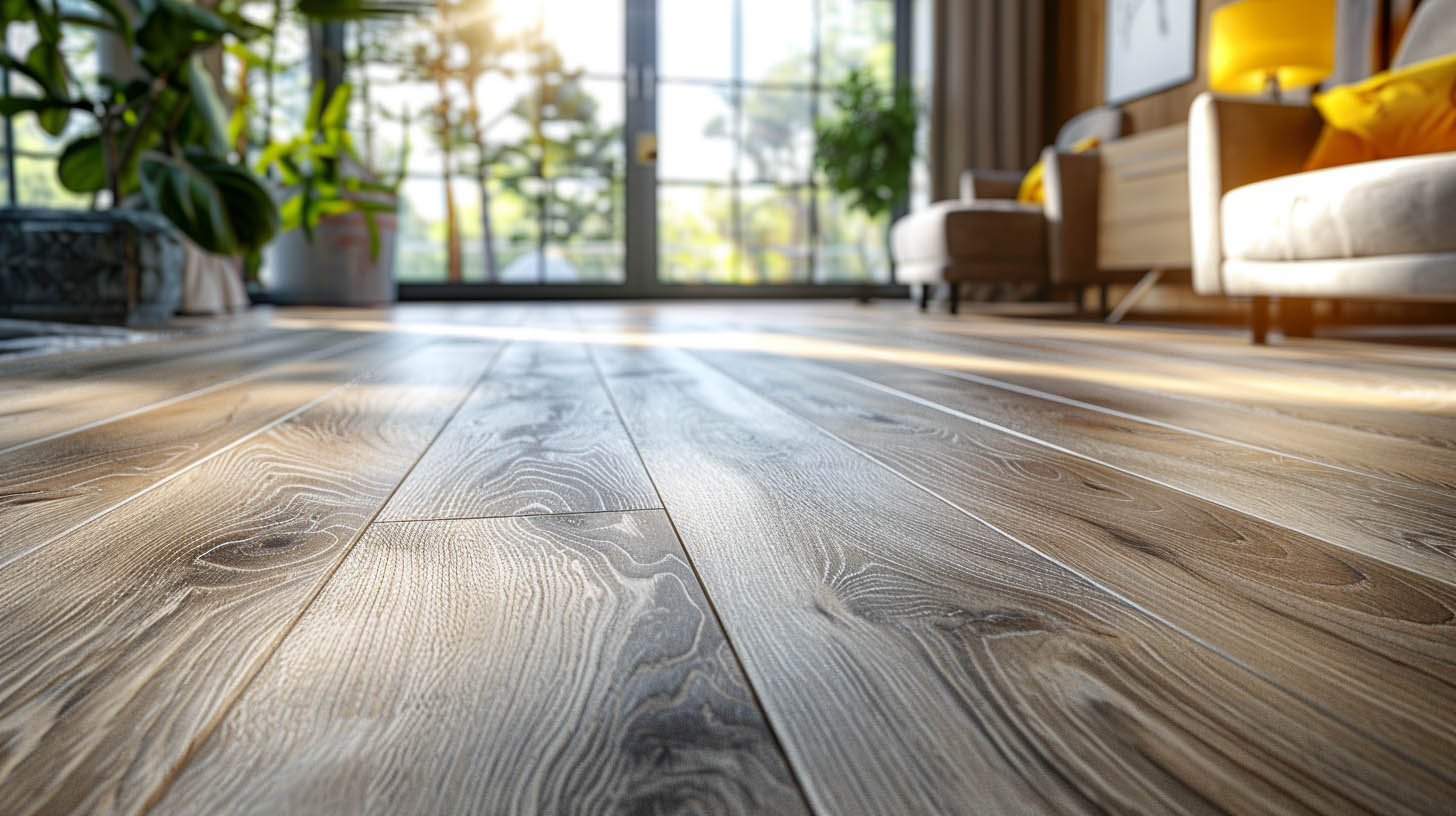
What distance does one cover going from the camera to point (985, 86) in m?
5.24

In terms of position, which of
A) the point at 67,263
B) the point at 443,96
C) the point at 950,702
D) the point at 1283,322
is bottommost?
the point at 950,702

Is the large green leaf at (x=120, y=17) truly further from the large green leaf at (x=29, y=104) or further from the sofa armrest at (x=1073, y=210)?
the sofa armrest at (x=1073, y=210)

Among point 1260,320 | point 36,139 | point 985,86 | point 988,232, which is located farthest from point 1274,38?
point 36,139

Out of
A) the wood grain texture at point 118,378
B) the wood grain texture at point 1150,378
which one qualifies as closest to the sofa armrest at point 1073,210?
the wood grain texture at point 1150,378

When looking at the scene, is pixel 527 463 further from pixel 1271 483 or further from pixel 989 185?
pixel 989 185

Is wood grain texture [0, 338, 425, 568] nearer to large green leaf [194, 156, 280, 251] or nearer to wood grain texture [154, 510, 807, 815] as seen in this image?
wood grain texture [154, 510, 807, 815]

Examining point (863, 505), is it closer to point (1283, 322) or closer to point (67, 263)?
point (1283, 322)

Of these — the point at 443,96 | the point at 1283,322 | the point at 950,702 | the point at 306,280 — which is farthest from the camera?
the point at 443,96

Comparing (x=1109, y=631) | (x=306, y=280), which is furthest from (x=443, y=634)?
(x=306, y=280)

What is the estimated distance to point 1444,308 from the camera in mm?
3199

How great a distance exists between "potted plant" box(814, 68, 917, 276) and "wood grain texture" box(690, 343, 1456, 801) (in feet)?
15.1

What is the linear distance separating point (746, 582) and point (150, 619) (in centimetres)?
25

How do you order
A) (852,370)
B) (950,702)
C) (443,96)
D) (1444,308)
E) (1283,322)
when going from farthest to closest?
(443,96)
(1444,308)
(1283,322)
(852,370)
(950,702)

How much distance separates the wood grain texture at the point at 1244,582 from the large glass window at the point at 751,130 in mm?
4856
